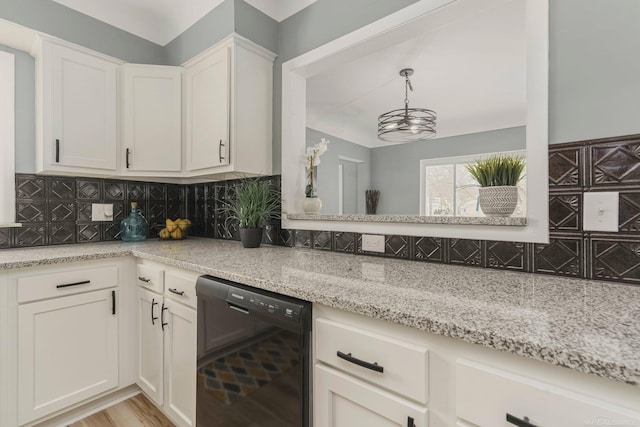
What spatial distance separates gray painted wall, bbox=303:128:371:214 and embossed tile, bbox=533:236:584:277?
3.23 metres

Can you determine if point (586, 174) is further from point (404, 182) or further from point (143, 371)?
point (404, 182)

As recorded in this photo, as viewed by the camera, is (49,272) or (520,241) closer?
Answer: (520,241)

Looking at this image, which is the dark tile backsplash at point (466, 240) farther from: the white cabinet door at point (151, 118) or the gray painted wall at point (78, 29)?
the gray painted wall at point (78, 29)

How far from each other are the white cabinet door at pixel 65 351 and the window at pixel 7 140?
0.82 metres

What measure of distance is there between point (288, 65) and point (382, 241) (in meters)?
1.31

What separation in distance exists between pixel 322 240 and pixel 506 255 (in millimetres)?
961

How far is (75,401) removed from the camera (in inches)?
64.1

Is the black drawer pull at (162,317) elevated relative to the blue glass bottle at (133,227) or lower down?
lower down

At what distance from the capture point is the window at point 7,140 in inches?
74.7

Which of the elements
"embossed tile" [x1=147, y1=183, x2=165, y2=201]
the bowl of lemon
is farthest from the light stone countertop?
"embossed tile" [x1=147, y1=183, x2=165, y2=201]

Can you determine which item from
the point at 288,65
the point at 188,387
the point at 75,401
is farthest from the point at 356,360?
the point at 288,65

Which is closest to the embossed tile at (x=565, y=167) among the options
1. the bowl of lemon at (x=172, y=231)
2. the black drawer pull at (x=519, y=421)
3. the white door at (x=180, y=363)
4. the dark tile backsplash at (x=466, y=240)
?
the dark tile backsplash at (x=466, y=240)

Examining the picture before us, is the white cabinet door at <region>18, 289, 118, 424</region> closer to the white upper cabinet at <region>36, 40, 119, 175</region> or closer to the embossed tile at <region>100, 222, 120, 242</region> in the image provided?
the embossed tile at <region>100, 222, 120, 242</region>

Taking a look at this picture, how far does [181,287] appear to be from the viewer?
149 centimetres
